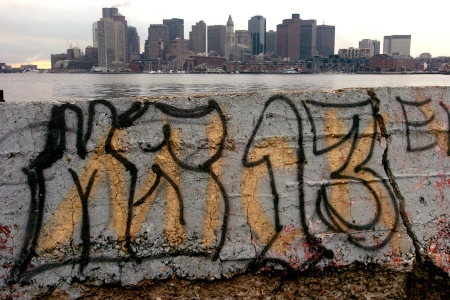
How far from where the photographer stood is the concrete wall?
9.60 ft

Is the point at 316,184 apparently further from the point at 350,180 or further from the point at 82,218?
the point at 82,218

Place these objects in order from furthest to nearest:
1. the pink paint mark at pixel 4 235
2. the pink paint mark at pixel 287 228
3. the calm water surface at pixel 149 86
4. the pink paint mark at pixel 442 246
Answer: the calm water surface at pixel 149 86
the pink paint mark at pixel 442 246
the pink paint mark at pixel 287 228
the pink paint mark at pixel 4 235

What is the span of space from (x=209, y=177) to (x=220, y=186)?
10 cm

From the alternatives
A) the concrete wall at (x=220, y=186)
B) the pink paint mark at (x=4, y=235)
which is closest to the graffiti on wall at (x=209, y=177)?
the concrete wall at (x=220, y=186)

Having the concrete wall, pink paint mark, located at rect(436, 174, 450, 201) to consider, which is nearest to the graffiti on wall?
the concrete wall

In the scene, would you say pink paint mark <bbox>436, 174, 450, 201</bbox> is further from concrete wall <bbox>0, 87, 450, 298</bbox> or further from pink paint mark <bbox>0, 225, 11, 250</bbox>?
pink paint mark <bbox>0, 225, 11, 250</bbox>

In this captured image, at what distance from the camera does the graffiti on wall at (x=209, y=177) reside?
294 cm

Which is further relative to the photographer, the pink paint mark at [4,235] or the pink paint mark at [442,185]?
the pink paint mark at [442,185]

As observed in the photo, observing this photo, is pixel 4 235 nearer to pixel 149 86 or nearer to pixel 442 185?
pixel 442 185

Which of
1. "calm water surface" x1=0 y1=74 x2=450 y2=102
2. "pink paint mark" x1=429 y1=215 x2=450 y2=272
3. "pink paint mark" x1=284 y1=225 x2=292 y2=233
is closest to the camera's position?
"pink paint mark" x1=284 y1=225 x2=292 y2=233

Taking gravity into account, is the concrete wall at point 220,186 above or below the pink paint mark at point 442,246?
above

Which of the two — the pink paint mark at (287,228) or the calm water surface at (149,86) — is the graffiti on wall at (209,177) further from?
the calm water surface at (149,86)

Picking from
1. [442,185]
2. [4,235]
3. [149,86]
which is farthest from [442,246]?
[149,86]

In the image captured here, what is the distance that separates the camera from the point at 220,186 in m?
3.09
